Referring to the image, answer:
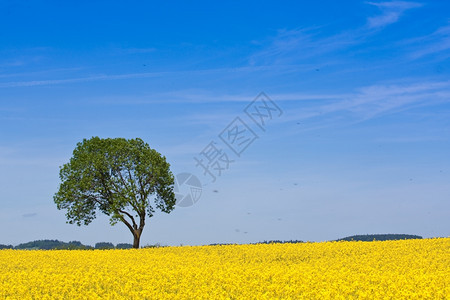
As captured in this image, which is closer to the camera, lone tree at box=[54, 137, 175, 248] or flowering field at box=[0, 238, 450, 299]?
flowering field at box=[0, 238, 450, 299]

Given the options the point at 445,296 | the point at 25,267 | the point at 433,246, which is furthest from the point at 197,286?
the point at 433,246

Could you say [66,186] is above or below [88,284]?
above

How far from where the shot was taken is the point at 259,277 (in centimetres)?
1741

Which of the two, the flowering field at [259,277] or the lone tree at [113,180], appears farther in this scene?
the lone tree at [113,180]

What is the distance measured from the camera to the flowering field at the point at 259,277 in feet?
46.5

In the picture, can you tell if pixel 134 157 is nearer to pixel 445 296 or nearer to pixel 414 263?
pixel 414 263

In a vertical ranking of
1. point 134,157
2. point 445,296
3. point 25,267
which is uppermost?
point 134,157

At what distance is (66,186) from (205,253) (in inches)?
722

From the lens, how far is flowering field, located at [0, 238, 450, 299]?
14178 millimetres

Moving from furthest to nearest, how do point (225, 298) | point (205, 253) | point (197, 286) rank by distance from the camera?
point (205, 253), point (197, 286), point (225, 298)

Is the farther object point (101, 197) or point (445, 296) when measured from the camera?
point (101, 197)

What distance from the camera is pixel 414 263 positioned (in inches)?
845

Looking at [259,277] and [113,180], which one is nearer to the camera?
[259,277]

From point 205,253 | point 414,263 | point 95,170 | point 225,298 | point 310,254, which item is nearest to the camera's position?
point 225,298
